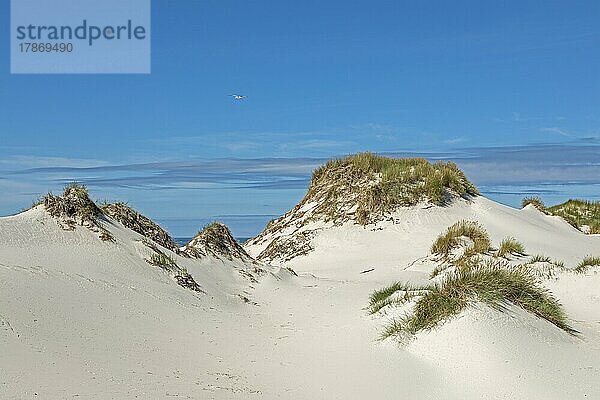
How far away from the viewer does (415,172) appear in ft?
62.8

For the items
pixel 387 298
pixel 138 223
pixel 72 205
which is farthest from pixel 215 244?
pixel 387 298

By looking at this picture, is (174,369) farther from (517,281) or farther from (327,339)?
(517,281)

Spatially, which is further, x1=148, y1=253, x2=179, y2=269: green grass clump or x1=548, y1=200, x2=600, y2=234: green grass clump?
x1=548, y1=200, x2=600, y2=234: green grass clump

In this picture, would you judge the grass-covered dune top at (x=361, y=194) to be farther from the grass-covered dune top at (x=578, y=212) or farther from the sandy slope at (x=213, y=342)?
the sandy slope at (x=213, y=342)

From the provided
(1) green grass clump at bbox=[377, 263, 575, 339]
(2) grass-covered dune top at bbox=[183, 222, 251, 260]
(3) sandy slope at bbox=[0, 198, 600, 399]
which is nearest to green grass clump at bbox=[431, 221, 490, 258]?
(3) sandy slope at bbox=[0, 198, 600, 399]

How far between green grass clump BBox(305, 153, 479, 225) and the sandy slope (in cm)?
874

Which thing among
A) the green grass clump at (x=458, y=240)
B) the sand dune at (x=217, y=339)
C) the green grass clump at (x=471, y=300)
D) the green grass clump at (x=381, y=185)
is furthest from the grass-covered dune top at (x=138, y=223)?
the green grass clump at (x=381, y=185)

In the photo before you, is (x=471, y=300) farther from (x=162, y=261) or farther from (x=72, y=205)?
(x=72, y=205)

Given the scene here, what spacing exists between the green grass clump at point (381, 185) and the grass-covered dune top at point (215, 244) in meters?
6.44

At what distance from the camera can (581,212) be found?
2638cm

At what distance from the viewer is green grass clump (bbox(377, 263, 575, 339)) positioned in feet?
22.0

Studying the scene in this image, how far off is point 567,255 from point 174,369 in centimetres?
1205

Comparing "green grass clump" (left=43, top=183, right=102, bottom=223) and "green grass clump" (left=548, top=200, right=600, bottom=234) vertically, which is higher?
"green grass clump" (left=43, top=183, right=102, bottom=223)

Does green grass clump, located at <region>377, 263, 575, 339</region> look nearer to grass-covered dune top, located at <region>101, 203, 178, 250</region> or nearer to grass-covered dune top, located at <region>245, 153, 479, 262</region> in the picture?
grass-covered dune top, located at <region>101, 203, 178, 250</region>
